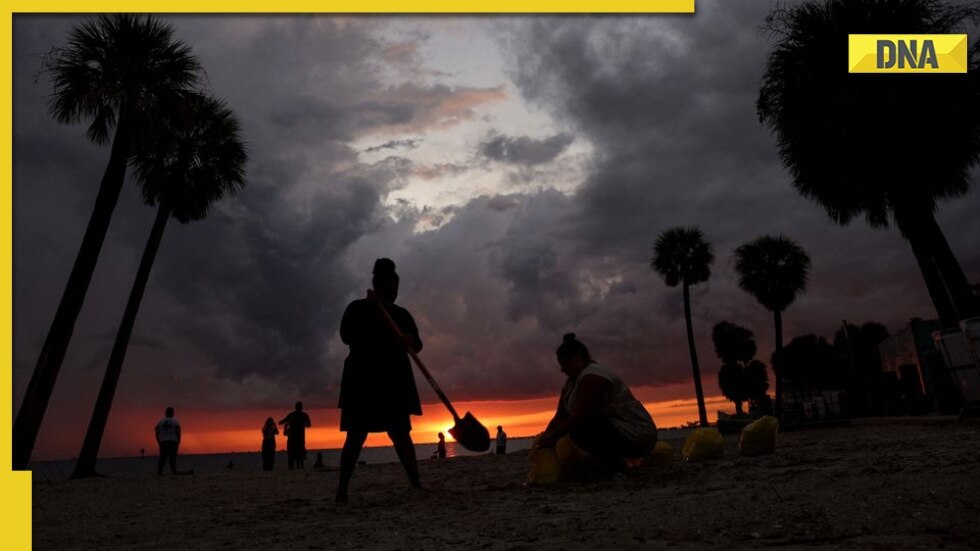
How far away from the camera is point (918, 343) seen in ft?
92.6

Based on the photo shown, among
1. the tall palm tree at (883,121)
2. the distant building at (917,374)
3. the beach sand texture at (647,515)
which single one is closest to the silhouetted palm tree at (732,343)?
the distant building at (917,374)

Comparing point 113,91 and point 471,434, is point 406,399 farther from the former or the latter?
point 113,91

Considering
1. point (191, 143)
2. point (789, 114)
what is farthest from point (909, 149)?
point (191, 143)

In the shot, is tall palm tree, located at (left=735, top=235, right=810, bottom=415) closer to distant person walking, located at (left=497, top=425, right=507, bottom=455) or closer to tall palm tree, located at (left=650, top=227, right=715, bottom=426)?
tall palm tree, located at (left=650, top=227, right=715, bottom=426)

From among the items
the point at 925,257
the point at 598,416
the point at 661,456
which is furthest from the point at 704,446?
the point at 925,257

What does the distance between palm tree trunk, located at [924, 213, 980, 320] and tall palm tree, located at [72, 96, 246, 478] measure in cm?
1743

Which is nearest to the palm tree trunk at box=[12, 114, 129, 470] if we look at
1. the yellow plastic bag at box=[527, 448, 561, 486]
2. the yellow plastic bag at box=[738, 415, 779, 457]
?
the yellow plastic bag at box=[527, 448, 561, 486]

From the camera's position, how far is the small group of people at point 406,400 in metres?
5.18

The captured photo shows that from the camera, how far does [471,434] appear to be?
19.2ft

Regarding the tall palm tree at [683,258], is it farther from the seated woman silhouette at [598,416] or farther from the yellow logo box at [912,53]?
the seated woman silhouette at [598,416]

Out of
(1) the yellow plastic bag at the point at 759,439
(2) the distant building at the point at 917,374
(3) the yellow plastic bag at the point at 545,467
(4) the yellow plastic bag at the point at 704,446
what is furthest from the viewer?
(2) the distant building at the point at 917,374

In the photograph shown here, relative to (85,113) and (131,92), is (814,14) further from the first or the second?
(85,113)

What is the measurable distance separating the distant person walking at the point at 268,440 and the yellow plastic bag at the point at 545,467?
526 inches

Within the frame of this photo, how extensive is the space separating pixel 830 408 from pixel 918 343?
443 centimetres
